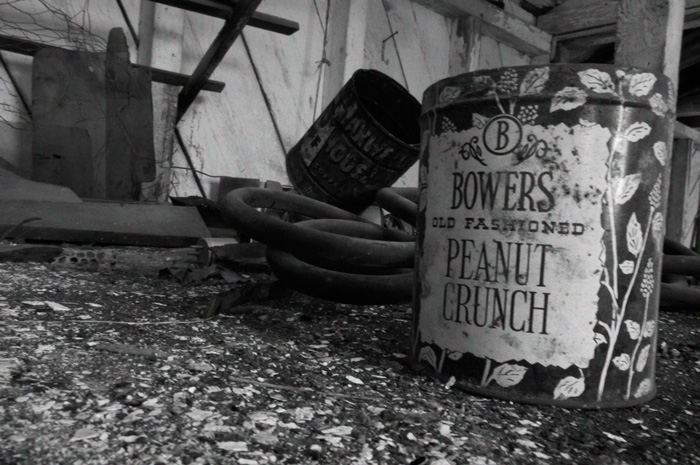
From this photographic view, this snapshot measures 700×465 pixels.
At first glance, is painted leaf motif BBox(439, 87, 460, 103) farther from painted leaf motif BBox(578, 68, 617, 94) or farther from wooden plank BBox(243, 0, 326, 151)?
wooden plank BBox(243, 0, 326, 151)

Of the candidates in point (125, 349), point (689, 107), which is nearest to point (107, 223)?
point (125, 349)

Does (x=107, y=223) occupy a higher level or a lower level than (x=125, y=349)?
higher

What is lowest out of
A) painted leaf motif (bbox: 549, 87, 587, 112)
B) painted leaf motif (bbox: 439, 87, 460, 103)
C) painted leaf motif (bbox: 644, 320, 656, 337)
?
painted leaf motif (bbox: 644, 320, 656, 337)

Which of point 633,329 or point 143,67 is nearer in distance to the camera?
point 633,329

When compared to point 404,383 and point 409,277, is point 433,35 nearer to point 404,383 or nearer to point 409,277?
point 409,277

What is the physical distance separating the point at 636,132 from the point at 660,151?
0.06 metres

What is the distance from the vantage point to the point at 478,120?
75 centimetres

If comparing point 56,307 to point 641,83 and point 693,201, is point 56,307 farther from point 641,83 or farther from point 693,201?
point 693,201

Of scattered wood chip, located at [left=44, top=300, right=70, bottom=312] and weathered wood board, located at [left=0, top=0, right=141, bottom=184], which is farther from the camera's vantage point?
weathered wood board, located at [left=0, top=0, right=141, bottom=184]

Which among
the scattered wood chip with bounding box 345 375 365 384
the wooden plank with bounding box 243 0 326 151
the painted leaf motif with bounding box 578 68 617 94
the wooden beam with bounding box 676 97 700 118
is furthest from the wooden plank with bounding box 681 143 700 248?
the scattered wood chip with bounding box 345 375 365 384

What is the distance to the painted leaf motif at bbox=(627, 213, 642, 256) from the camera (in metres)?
0.73

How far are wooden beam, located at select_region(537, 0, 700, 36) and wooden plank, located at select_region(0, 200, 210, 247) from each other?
9.74ft

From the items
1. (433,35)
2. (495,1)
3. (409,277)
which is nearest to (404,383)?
(409,277)

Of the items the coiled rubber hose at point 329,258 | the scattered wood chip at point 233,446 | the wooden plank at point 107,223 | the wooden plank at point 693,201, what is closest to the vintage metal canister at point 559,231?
the scattered wood chip at point 233,446
